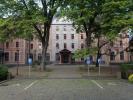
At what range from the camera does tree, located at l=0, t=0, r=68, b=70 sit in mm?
46250

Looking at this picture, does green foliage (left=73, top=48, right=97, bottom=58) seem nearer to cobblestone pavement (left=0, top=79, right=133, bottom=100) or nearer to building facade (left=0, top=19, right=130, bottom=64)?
cobblestone pavement (left=0, top=79, right=133, bottom=100)

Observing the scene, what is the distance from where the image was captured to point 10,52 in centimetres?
8925

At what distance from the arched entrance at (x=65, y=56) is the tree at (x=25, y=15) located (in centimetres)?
4601

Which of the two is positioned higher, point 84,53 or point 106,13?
point 106,13

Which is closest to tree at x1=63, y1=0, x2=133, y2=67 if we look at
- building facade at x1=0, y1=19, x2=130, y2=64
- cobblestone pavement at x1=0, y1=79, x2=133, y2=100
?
cobblestone pavement at x1=0, y1=79, x2=133, y2=100

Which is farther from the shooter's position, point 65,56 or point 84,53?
point 65,56

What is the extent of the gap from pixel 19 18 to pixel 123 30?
52.0 ft

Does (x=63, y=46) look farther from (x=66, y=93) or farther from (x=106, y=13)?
(x=66, y=93)

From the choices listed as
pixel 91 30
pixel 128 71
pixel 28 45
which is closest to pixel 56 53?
pixel 28 45

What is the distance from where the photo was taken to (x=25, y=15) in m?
47.9

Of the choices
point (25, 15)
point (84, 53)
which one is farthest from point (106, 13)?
point (25, 15)

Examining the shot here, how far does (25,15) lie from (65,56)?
5115 centimetres

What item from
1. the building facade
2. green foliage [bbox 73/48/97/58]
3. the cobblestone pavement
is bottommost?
the cobblestone pavement

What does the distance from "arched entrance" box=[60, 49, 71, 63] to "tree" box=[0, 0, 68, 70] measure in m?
46.0
